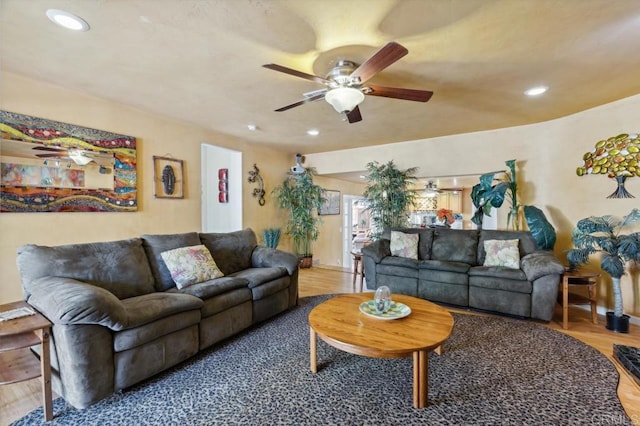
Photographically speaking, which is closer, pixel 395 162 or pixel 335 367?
pixel 335 367

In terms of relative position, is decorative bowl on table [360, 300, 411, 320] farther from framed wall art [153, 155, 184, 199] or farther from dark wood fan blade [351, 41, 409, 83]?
framed wall art [153, 155, 184, 199]

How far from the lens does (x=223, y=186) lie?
18.1 ft

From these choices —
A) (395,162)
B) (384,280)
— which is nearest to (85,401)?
(384,280)

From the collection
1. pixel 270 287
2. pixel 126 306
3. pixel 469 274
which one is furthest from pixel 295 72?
pixel 469 274

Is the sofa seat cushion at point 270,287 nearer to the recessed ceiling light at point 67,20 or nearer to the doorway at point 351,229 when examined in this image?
the recessed ceiling light at point 67,20

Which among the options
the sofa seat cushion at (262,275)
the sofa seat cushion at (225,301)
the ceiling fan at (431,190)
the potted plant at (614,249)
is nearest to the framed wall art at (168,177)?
the sofa seat cushion at (262,275)

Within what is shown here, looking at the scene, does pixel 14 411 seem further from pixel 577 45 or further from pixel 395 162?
pixel 395 162

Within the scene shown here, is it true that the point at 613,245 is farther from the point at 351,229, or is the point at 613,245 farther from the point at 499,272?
the point at 351,229

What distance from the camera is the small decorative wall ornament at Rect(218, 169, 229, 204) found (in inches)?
216

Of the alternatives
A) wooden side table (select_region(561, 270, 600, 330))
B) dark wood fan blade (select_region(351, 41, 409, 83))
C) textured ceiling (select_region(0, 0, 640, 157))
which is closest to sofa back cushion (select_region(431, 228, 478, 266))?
wooden side table (select_region(561, 270, 600, 330))

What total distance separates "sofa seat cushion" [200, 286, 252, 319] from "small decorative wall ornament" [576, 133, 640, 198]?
14.3ft

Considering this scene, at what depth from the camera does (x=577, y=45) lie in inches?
84.4

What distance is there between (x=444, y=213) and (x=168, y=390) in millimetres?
5282

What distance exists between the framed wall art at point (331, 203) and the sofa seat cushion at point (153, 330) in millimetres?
4748
